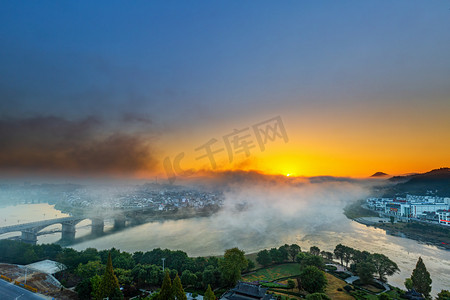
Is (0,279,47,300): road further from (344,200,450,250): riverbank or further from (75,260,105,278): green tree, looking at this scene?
(344,200,450,250): riverbank

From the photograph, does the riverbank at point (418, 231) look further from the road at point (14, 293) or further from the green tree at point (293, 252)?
the road at point (14, 293)

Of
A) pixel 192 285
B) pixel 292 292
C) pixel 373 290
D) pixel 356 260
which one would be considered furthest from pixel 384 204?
pixel 192 285

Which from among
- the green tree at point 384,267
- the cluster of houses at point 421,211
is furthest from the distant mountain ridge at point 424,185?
the green tree at point 384,267

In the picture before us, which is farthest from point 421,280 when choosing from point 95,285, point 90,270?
point 90,270

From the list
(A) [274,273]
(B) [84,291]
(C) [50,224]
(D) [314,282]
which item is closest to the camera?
(B) [84,291]

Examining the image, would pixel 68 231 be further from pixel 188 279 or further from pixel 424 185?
pixel 424 185

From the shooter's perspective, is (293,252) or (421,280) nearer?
(421,280)

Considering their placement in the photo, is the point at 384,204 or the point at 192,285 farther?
the point at 384,204

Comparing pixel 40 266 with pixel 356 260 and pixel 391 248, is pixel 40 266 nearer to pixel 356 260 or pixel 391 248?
pixel 356 260
